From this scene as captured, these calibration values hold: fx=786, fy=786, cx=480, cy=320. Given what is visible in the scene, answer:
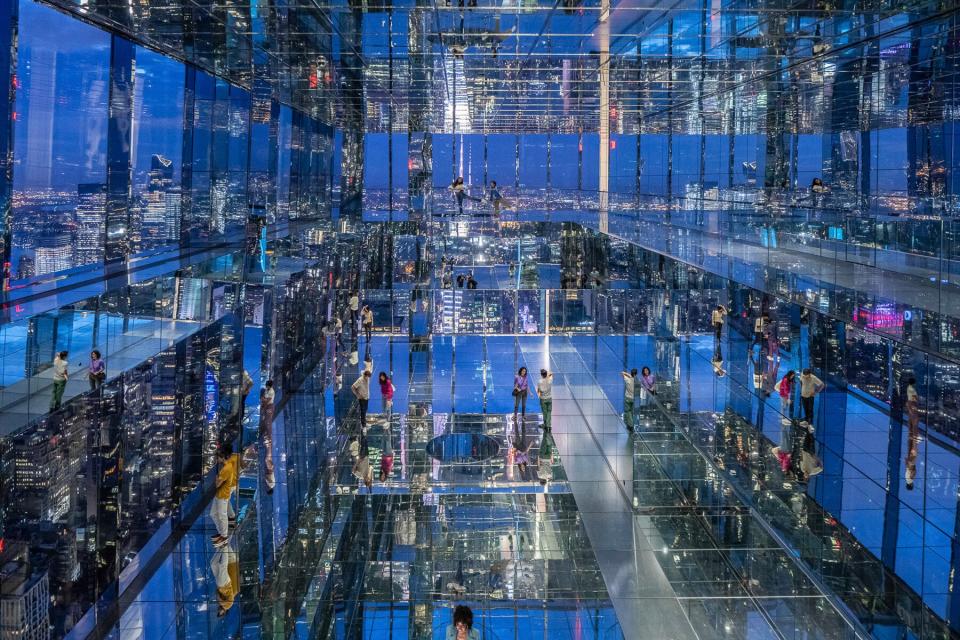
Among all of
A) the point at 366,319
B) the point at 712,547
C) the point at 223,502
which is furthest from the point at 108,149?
the point at 712,547

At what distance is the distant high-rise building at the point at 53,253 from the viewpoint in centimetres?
953

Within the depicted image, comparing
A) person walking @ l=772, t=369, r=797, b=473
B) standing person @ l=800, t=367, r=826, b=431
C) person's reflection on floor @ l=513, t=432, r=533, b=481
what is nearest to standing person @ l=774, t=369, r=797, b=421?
person walking @ l=772, t=369, r=797, b=473

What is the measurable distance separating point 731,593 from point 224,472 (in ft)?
15.5

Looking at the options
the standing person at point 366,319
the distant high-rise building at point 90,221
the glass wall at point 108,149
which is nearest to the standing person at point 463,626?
the glass wall at point 108,149

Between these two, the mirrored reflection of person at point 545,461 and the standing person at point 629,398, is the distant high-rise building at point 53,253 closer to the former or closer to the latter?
the mirrored reflection of person at point 545,461

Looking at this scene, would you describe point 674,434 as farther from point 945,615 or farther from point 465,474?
point 945,615

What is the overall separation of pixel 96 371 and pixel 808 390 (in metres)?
8.16

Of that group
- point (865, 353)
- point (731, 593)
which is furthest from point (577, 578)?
point (865, 353)

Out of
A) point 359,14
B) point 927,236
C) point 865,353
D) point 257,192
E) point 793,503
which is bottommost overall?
point 793,503

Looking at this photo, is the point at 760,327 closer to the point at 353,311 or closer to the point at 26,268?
the point at 353,311

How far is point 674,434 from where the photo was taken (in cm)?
900

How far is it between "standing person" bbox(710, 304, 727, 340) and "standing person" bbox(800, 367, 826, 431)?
364cm

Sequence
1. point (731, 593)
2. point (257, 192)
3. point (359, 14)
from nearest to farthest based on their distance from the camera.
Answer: point (731, 593)
point (359, 14)
point (257, 192)

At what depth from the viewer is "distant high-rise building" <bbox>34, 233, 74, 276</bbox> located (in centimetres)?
953
